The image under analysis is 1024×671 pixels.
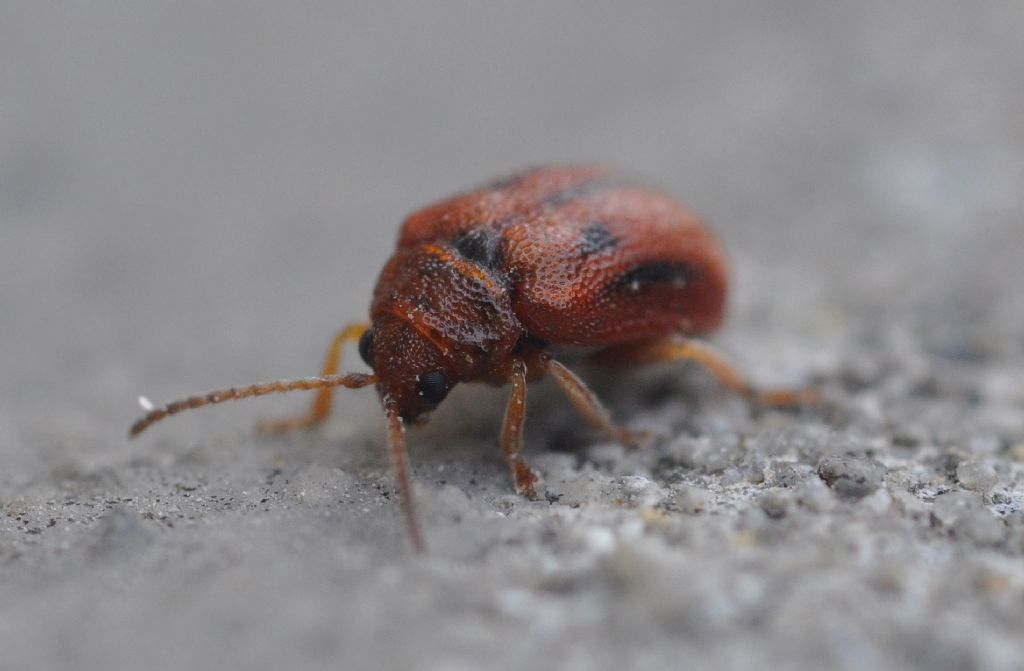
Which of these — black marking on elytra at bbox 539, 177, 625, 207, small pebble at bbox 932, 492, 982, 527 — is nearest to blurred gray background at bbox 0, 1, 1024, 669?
small pebble at bbox 932, 492, 982, 527

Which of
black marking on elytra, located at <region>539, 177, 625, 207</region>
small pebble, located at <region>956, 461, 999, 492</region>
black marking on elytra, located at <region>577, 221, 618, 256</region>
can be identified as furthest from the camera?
black marking on elytra, located at <region>539, 177, 625, 207</region>

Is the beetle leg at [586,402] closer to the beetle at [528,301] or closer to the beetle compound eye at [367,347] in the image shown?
the beetle at [528,301]

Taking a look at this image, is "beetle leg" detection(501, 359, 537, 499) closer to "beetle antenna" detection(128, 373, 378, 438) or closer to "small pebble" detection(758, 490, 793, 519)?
"beetle antenna" detection(128, 373, 378, 438)

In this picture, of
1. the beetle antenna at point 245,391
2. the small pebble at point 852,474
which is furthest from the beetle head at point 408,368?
the small pebble at point 852,474

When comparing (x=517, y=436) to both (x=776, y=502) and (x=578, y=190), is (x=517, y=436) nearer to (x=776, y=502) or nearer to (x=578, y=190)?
(x=776, y=502)

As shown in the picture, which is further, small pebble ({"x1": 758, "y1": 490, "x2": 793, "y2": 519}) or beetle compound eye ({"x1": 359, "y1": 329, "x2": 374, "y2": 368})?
beetle compound eye ({"x1": 359, "y1": 329, "x2": 374, "y2": 368})

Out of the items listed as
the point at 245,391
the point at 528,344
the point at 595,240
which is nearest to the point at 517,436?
the point at 528,344

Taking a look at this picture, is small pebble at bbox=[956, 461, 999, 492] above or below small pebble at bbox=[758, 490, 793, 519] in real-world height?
below
